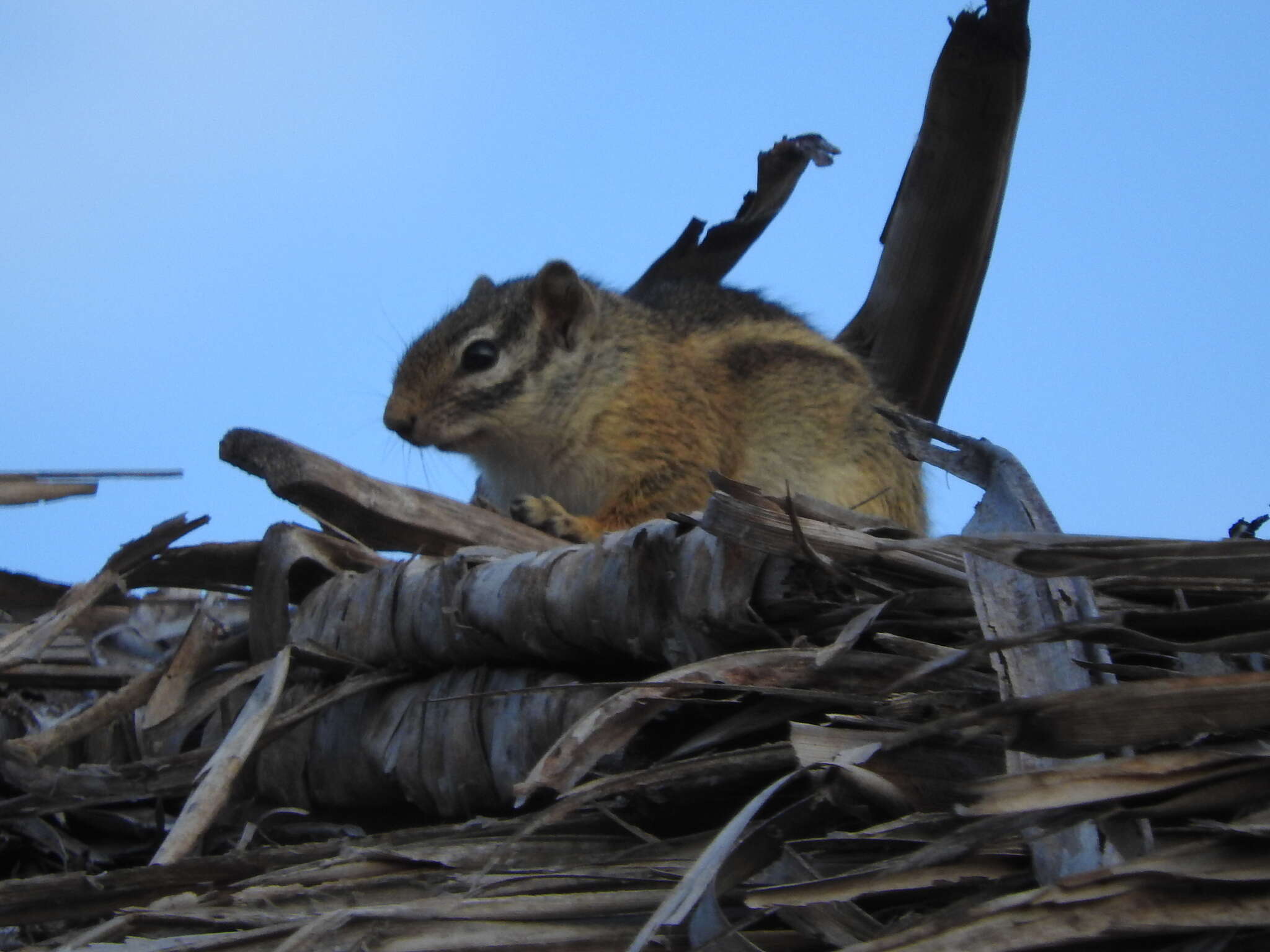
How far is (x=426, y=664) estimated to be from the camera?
6.91 ft

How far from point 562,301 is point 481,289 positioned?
0.65 m

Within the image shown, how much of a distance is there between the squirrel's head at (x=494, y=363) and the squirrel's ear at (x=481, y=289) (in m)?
0.19

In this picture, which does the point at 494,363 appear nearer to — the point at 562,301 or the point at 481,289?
the point at 562,301

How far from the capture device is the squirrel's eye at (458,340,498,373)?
472 centimetres

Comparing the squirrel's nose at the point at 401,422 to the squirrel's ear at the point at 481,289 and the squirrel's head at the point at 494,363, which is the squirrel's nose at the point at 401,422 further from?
the squirrel's ear at the point at 481,289

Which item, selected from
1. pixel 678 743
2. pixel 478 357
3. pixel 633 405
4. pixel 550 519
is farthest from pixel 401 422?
pixel 678 743

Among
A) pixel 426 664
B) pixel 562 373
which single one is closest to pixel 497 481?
pixel 562 373

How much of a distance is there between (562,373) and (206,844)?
299cm

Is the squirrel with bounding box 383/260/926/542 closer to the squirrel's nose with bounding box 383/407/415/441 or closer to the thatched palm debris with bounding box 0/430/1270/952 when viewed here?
the squirrel's nose with bounding box 383/407/415/441

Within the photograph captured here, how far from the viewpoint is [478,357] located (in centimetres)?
474

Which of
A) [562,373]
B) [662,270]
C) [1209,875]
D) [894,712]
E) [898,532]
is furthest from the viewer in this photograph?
[662,270]

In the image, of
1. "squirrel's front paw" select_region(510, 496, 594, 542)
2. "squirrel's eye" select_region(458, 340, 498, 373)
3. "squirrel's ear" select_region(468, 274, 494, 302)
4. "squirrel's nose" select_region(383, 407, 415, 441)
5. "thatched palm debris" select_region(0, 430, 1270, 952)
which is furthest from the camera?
"squirrel's ear" select_region(468, 274, 494, 302)

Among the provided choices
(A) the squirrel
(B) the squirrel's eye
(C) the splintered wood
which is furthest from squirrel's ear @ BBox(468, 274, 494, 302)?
(C) the splintered wood

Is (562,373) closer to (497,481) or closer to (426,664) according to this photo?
(497,481)
